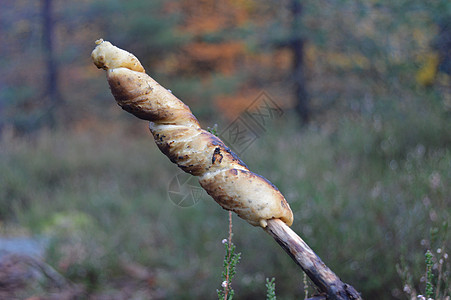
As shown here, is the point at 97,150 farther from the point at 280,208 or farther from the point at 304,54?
the point at 280,208

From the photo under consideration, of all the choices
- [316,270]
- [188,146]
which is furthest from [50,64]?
[316,270]

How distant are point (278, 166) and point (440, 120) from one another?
2010 millimetres

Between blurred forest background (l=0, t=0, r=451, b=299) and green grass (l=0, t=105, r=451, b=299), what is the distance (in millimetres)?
19

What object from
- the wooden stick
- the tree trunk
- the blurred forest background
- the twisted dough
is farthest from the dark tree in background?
the wooden stick

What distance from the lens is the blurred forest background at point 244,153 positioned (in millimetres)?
3256

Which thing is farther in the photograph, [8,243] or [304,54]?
[304,54]

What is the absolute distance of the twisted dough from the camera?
1.03m

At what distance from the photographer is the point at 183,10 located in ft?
44.5

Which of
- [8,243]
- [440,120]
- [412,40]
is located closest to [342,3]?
[412,40]

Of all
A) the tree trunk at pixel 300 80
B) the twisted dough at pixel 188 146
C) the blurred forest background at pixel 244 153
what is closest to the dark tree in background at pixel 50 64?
the blurred forest background at pixel 244 153

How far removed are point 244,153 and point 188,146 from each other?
442 cm

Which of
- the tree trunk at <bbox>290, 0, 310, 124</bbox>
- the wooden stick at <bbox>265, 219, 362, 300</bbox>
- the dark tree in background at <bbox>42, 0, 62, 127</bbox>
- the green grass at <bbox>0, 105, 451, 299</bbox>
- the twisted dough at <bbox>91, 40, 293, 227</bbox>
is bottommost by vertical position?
the wooden stick at <bbox>265, 219, 362, 300</bbox>

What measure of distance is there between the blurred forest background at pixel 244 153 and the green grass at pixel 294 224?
0.02 meters

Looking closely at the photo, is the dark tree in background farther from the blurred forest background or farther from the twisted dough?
the twisted dough
